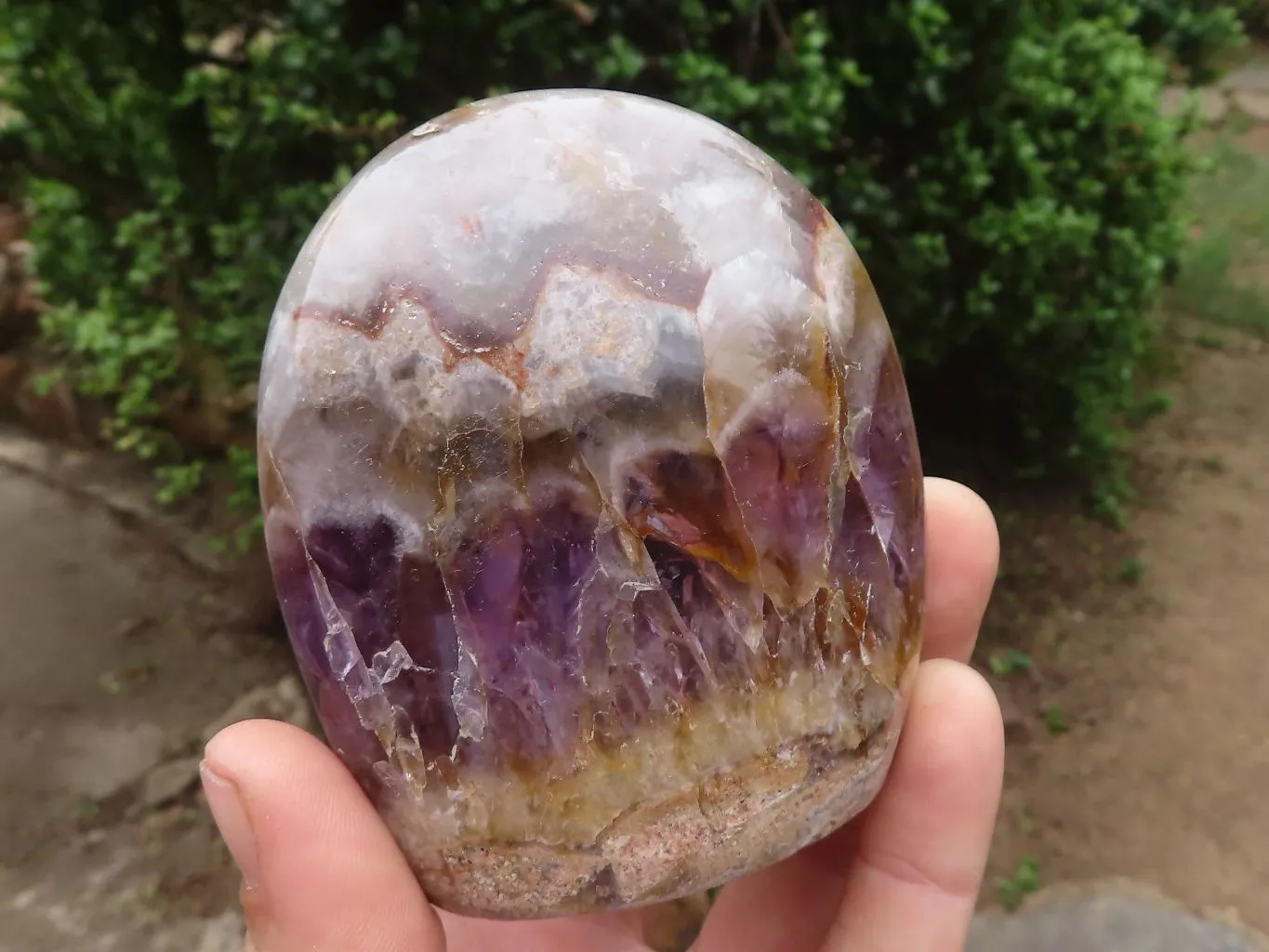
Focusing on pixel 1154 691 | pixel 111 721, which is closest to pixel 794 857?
pixel 1154 691

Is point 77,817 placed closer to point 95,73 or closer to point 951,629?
point 95,73

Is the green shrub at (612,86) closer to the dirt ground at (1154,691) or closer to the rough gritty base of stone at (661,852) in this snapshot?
the dirt ground at (1154,691)

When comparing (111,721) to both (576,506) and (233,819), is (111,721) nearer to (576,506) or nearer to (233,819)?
(233,819)

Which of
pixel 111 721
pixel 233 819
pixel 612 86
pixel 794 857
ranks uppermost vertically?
pixel 612 86

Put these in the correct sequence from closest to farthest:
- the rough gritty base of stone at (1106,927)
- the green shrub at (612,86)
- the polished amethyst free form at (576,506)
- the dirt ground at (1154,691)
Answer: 1. the polished amethyst free form at (576,506)
2. the green shrub at (612,86)
3. the rough gritty base of stone at (1106,927)
4. the dirt ground at (1154,691)

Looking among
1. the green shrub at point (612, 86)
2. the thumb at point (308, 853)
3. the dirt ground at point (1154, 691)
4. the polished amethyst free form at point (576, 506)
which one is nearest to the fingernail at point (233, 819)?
the thumb at point (308, 853)

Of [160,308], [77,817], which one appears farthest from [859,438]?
[77,817]
